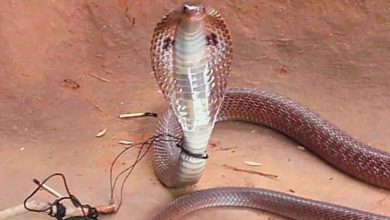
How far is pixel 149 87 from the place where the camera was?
153 inches

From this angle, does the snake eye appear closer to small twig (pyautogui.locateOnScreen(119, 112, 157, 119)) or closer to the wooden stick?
the wooden stick

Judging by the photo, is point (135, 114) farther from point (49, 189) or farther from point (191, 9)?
point (191, 9)

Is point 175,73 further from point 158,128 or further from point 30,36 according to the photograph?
point 30,36

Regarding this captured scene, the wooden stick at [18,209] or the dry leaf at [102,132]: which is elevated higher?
the wooden stick at [18,209]

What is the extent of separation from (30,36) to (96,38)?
32 centimetres

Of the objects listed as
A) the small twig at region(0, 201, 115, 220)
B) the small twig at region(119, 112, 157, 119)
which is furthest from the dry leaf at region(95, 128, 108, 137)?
the small twig at region(0, 201, 115, 220)

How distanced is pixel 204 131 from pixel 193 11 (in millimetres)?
520

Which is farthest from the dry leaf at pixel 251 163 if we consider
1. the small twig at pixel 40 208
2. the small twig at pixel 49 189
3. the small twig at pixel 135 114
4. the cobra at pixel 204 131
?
the small twig at pixel 49 189

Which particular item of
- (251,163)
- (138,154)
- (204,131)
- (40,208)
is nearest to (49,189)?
(40,208)

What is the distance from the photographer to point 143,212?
302 centimetres

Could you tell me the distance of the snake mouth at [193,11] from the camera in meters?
2.57

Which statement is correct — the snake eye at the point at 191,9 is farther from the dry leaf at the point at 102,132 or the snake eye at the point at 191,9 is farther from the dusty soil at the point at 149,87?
the dry leaf at the point at 102,132

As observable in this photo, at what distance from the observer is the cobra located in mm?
2785

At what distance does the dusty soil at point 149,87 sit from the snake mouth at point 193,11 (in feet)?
2.60
